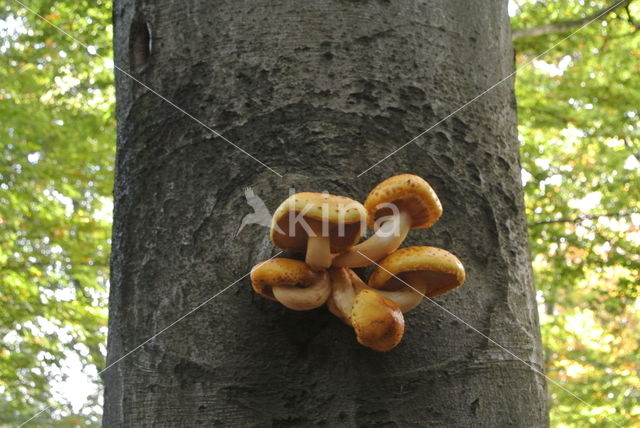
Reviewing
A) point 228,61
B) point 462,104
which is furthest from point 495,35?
point 228,61

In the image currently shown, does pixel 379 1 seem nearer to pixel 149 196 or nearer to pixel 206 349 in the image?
pixel 149 196

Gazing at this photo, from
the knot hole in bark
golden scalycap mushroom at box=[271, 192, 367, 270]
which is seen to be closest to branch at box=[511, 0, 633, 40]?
the knot hole in bark

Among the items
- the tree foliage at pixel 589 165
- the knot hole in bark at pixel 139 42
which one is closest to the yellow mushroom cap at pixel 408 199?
the knot hole in bark at pixel 139 42

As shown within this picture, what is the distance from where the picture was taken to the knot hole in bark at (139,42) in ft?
5.40

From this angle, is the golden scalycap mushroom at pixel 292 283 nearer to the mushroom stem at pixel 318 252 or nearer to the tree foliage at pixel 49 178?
the mushroom stem at pixel 318 252

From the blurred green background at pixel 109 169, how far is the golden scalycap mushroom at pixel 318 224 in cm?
464

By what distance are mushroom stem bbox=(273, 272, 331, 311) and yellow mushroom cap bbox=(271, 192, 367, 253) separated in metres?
0.10

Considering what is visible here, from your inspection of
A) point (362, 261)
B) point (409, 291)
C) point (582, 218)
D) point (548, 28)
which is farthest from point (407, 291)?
point (582, 218)

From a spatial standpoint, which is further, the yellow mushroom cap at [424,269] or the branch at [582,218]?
the branch at [582,218]

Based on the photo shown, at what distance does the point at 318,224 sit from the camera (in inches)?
44.8

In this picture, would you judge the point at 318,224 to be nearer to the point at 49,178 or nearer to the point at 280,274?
the point at 280,274

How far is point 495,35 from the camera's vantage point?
1.78 metres

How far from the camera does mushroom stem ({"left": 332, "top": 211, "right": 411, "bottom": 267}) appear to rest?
1.23m

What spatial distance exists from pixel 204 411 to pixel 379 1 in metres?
1.05
